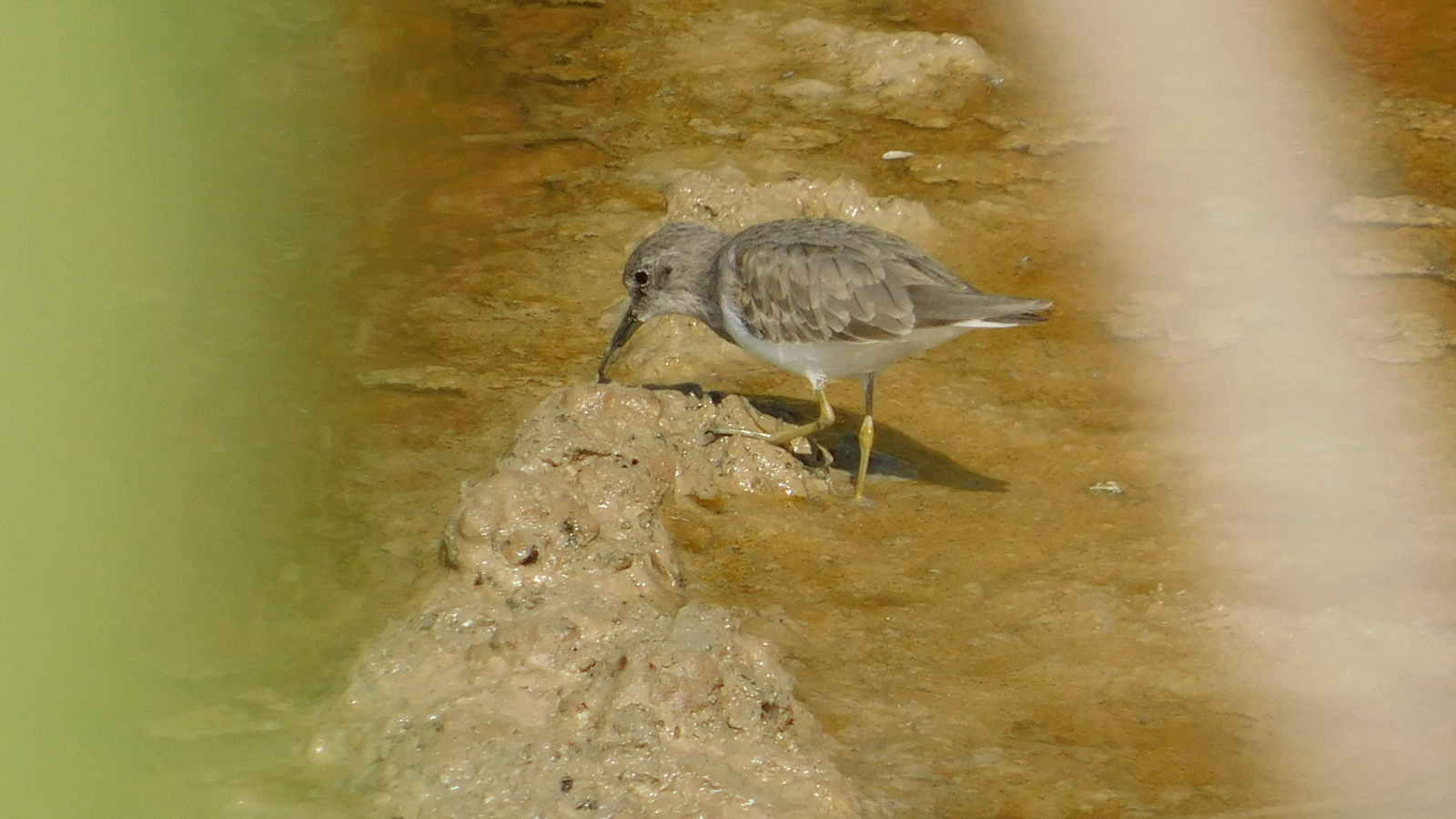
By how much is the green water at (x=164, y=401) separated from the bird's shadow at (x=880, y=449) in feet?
5.39

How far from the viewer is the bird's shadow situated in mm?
5668

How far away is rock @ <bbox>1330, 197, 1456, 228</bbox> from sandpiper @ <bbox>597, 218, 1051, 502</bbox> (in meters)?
2.55

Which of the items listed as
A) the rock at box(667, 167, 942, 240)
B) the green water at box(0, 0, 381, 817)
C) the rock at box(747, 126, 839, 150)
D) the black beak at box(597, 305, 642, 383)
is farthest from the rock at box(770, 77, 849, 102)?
the black beak at box(597, 305, 642, 383)

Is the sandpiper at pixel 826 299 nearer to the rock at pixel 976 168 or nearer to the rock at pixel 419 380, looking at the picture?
the rock at pixel 419 380

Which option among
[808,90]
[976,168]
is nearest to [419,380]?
[976,168]

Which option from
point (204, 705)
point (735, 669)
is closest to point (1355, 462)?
point (735, 669)

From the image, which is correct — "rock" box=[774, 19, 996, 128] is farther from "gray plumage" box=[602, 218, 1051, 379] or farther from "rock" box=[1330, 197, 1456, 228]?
"gray plumage" box=[602, 218, 1051, 379]

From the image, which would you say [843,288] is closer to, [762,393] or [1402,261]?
[762,393]

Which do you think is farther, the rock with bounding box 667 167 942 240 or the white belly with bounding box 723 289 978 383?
the rock with bounding box 667 167 942 240

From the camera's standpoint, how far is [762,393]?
253 inches

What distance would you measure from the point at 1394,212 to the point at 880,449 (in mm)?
3149

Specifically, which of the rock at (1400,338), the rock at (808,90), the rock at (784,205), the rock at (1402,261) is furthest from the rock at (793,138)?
the rock at (1400,338)

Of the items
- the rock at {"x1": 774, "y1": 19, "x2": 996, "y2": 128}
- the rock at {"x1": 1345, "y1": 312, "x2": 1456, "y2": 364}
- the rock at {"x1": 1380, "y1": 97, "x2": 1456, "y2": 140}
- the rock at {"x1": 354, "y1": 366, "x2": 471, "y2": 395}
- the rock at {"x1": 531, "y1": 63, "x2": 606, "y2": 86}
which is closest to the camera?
the rock at {"x1": 354, "y1": 366, "x2": 471, "y2": 395}

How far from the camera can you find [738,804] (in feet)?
12.4
